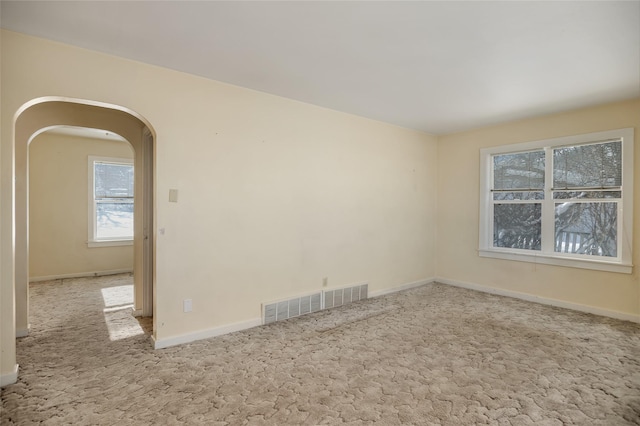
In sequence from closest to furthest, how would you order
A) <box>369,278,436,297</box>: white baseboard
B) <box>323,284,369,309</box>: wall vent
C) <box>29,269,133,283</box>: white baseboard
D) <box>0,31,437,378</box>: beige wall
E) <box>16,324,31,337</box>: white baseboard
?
<box>0,31,437,378</box>: beige wall
<box>16,324,31,337</box>: white baseboard
<box>323,284,369,309</box>: wall vent
<box>369,278,436,297</box>: white baseboard
<box>29,269,133,283</box>: white baseboard

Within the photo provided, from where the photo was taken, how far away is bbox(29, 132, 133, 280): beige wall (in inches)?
221

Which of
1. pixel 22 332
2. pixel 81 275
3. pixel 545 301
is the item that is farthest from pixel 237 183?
pixel 81 275

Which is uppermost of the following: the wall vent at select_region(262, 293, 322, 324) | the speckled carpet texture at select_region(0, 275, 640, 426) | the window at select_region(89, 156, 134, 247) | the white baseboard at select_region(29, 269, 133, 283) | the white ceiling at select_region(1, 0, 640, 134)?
the white ceiling at select_region(1, 0, 640, 134)

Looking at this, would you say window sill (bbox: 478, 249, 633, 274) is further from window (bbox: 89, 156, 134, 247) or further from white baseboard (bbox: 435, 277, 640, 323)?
window (bbox: 89, 156, 134, 247)

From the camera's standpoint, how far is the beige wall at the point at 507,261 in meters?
3.79

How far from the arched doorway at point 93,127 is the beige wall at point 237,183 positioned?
16.7 inches

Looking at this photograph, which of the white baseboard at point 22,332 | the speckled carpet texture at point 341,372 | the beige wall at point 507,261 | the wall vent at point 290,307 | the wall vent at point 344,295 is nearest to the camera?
the speckled carpet texture at point 341,372

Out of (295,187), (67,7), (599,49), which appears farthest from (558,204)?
(67,7)

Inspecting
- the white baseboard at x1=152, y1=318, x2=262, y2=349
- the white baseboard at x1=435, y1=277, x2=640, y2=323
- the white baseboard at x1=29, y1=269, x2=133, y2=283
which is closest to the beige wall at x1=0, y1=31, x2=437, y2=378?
the white baseboard at x1=152, y1=318, x2=262, y2=349

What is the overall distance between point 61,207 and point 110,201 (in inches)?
31.1

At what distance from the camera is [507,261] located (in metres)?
4.79

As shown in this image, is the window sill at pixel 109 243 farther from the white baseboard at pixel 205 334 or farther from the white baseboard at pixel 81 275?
the white baseboard at pixel 205 334

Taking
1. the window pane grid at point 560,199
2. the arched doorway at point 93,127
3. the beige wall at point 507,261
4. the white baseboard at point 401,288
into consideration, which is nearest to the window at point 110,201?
the arched doorway at point 93,127

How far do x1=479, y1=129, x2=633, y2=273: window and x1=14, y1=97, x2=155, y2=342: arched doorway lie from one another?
4800 mm
